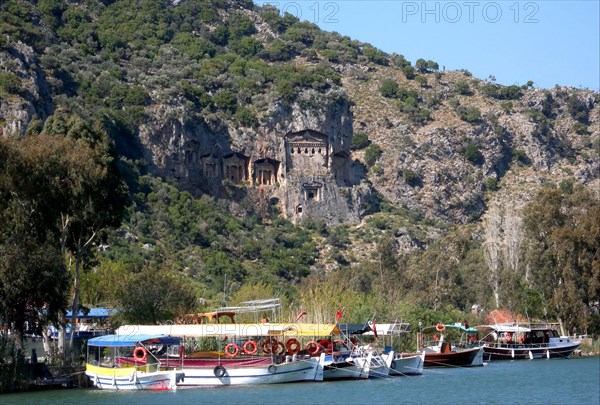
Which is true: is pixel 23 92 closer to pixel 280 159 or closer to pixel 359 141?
pixel 280 159

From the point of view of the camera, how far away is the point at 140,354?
193 ft

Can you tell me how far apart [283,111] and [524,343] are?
2403 inches

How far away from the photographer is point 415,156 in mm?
152875

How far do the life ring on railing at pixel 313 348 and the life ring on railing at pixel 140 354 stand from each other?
8.39 metres

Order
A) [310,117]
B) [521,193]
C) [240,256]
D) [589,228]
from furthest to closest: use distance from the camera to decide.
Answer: [521,193] → [310,117] → [240,256] → [589,228]

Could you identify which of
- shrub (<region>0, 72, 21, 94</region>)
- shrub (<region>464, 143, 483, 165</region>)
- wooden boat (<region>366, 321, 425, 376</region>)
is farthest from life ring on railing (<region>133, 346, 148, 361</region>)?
shrub (<region>464, 143, 483, 165</region>)

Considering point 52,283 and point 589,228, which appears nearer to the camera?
point 52,283

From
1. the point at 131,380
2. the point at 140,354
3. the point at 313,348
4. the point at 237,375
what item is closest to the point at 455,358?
the point at 313,348

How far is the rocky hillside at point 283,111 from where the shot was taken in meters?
129

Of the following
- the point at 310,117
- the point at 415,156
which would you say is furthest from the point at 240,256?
the point at 415,156

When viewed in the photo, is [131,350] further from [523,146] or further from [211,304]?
[523,146]

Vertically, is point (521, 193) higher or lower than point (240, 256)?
higher

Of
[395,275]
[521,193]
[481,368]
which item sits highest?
[521,193]

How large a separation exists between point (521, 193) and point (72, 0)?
65960 mm
